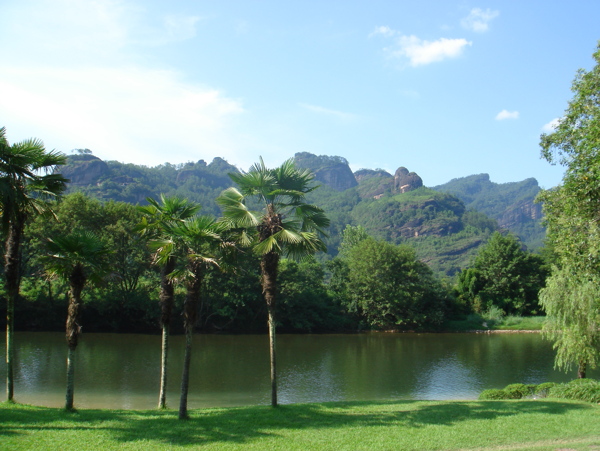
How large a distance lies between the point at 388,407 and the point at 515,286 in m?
47.7

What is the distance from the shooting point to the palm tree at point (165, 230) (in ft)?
43.1

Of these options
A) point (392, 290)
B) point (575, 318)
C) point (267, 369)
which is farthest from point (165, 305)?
point (392, 290)

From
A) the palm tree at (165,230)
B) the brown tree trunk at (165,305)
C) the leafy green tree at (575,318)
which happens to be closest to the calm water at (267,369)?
the brown tree trunk at (165,305)

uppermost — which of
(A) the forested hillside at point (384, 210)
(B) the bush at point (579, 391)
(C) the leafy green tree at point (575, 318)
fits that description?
(A) the forested hillside at point (384, 210)

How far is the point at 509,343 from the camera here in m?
39.0

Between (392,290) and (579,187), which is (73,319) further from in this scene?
(392,290)

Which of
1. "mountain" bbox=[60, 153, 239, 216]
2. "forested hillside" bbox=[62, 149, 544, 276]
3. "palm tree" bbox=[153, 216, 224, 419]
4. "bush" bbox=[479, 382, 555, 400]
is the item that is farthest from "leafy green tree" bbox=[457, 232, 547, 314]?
"mountain" bbox=[60, 153, 239, 216]

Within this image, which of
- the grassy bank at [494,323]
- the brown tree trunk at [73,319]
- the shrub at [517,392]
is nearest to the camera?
the brown tree trunk at [73,319]

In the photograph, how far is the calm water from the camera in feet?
62.0

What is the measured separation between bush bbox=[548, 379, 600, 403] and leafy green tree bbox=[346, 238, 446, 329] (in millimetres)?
33202

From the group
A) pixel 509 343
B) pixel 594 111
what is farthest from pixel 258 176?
pixel 509 343

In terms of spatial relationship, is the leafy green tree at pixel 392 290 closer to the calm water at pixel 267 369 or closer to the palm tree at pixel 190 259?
the calm water at pixel 267 369

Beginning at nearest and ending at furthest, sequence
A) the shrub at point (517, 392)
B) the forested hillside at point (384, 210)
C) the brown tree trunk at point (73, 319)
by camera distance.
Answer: the brown tree trunk at point (73, 319), the shrub at point (517, 392), the forested hillside at point (384, 210)

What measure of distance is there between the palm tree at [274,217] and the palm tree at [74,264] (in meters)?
3.59
